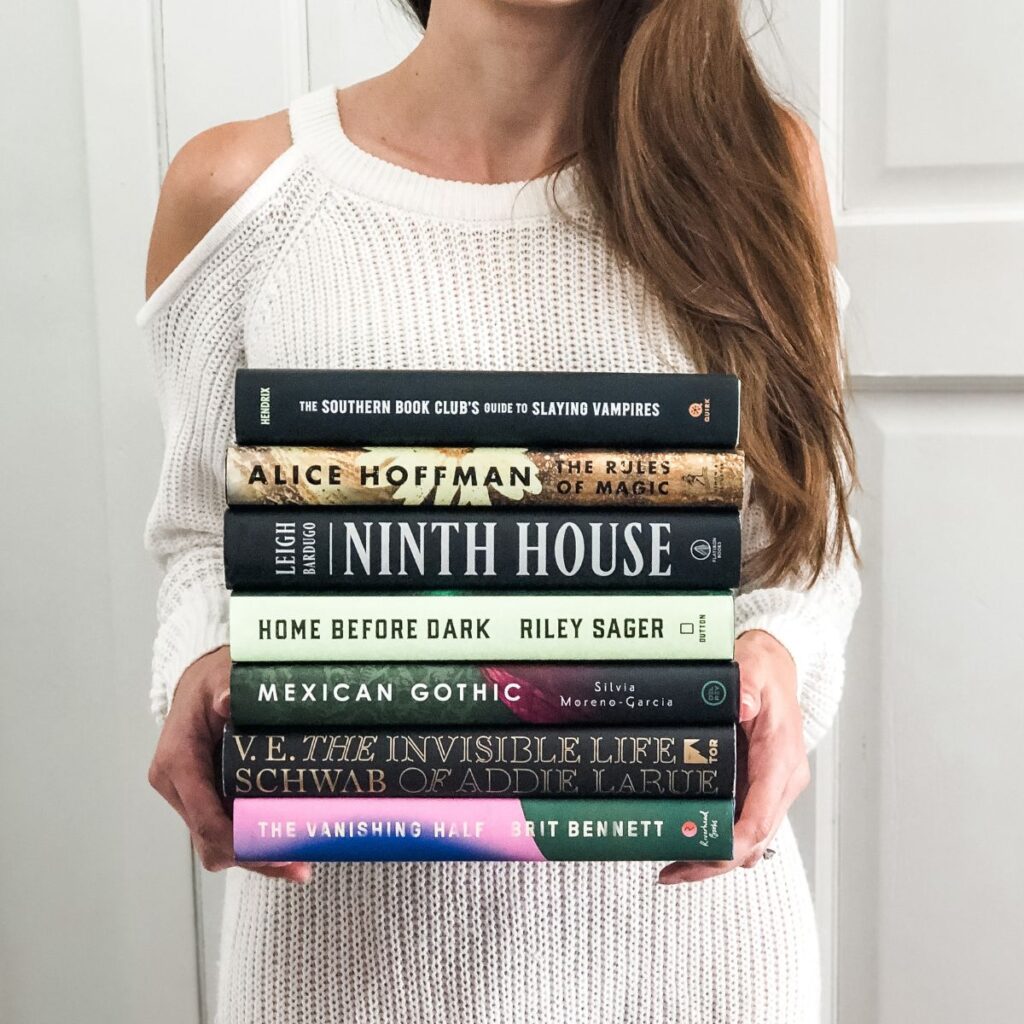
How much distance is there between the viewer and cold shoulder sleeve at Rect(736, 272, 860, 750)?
581 mm

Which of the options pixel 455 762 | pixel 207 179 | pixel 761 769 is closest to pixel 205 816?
pixel 455 762

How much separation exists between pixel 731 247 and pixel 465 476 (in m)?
0.31

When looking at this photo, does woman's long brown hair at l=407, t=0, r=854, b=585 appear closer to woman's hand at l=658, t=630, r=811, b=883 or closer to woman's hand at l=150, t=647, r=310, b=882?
woman's hand at l=658, t=630, r=811, b=883

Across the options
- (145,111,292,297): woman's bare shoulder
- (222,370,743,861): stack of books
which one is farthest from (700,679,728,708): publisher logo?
(145,111,292,297): woman's bare shoulder

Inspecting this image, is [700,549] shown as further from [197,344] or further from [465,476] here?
[197,344]

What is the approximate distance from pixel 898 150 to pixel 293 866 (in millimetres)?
681

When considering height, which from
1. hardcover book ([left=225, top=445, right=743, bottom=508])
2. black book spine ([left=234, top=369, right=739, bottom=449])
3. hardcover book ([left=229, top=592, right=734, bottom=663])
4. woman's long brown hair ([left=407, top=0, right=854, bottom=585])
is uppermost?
woman's long brown hair ([left=407, top=0, right=854, bottom=585])

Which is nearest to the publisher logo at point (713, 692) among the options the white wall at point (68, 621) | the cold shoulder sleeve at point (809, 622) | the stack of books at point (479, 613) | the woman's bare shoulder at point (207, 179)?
the stack of books at point (479, 613)

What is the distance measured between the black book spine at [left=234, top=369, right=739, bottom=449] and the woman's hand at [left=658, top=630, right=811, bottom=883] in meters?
0.12

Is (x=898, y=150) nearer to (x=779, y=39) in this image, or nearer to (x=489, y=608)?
(x=779, y=39)

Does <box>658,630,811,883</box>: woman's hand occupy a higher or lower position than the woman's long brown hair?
lower

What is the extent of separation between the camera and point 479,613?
1.31 ft

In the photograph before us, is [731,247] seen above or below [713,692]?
above

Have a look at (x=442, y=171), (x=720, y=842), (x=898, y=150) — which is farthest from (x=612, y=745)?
(x=898, y=150)
